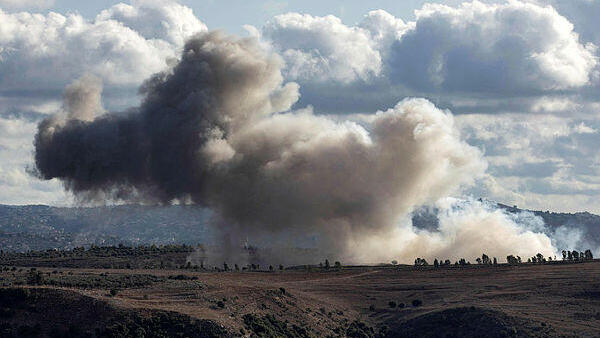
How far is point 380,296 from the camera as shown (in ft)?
471

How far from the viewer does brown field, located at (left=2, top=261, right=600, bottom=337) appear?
11894cm

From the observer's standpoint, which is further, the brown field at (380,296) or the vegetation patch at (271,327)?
the brown field at (380,296)

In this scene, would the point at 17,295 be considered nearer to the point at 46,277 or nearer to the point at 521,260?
the point at 46,277

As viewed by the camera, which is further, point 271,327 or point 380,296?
point 380,296

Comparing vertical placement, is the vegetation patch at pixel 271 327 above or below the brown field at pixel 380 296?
below

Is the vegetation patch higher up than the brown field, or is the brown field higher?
the brown field

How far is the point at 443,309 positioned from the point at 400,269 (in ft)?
134

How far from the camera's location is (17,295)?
11100cm

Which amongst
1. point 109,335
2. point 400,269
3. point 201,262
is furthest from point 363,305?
point 201,262

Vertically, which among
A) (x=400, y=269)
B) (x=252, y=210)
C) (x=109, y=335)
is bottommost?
(x=109, y=335)

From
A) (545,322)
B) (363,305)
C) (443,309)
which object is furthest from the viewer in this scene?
(363,305)

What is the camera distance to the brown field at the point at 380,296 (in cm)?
11894

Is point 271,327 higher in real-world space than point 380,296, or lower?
lower

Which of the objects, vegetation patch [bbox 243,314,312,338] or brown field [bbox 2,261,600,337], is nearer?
vegetation patch [bbox 243,314,312,338]
